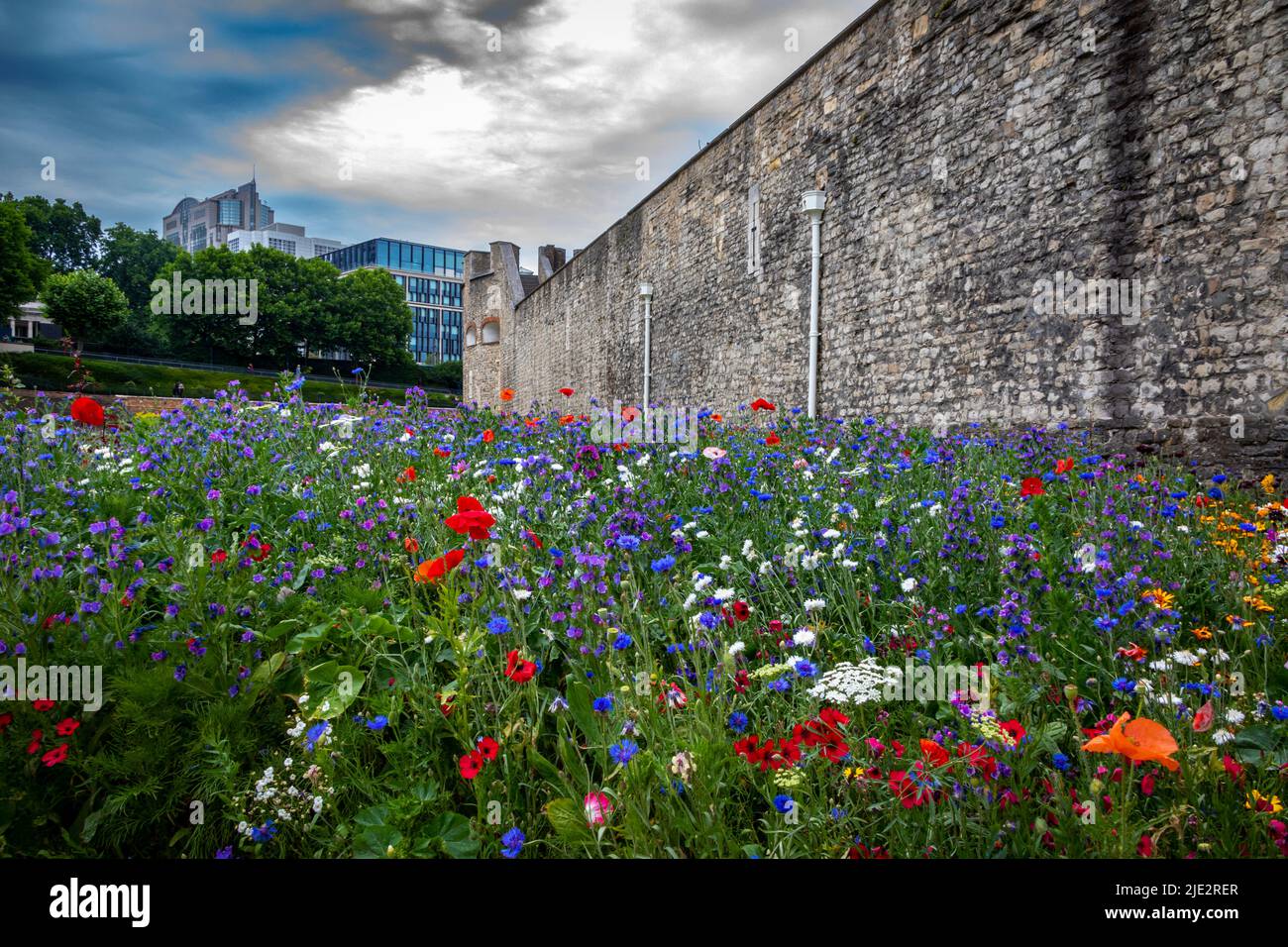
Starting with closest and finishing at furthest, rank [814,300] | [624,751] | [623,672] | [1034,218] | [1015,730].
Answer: [624,751] < [1015,730] < [623,672] < [1034,218] < [814,300]

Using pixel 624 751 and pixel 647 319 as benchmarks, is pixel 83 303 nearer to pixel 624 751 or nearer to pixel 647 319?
pixel 647 319

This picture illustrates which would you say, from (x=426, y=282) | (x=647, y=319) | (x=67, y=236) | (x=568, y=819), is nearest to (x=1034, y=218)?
(x=568, y=819)

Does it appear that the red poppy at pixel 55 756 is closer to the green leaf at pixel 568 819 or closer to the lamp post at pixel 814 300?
the green leaf at pixel 568 819

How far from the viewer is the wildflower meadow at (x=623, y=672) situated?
1698 mm

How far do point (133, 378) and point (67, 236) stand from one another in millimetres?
30066

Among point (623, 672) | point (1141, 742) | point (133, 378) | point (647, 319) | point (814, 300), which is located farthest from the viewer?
point (133, 378)

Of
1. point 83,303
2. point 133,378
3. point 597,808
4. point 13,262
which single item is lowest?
point 597,808

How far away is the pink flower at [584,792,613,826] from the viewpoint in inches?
65.4

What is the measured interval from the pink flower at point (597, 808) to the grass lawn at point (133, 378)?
2558cm

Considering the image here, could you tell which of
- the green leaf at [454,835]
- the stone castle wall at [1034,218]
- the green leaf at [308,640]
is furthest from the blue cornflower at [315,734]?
the stone castle wall at [1034,218]

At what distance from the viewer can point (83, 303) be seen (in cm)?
3738

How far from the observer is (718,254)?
14.3 metres

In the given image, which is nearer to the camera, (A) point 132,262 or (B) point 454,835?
(B) point 454,835

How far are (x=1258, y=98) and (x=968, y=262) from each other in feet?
9.38
